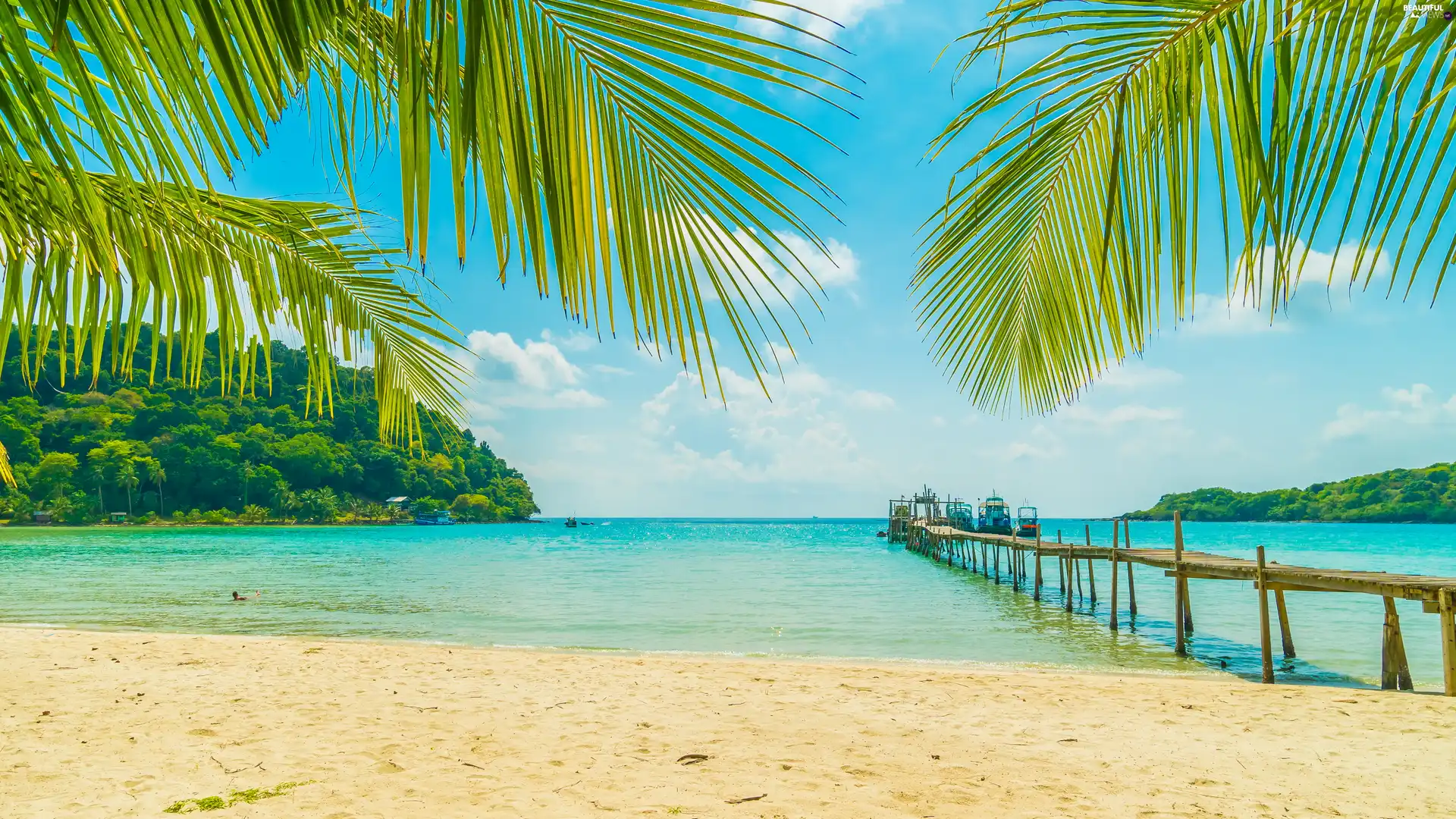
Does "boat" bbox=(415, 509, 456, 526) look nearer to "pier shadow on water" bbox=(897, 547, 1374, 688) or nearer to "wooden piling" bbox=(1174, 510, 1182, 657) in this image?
"pier shadow on water" bbox=(897, 547, 1374, 688)

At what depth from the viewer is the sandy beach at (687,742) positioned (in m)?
5.05

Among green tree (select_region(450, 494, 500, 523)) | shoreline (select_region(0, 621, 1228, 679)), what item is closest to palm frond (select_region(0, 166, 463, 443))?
shoreline (select_region(0, 621, 1228, 679))

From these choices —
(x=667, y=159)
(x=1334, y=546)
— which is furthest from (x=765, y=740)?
(x=1334, y=546)

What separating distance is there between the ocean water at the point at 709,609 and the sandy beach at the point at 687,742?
4.73 metres

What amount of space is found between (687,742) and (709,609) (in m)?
15.7

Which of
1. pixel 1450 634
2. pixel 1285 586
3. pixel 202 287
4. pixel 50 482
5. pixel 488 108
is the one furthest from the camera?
pixel 50 482

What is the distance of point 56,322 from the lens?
1.79 metres

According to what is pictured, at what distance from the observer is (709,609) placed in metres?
22.1

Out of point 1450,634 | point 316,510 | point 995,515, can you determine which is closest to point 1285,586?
point 1450,634

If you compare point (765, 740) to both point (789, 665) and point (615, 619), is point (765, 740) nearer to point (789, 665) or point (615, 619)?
point (789, 665)

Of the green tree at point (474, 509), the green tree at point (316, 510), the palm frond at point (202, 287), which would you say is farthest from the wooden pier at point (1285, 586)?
the green tree at point (474, 509)

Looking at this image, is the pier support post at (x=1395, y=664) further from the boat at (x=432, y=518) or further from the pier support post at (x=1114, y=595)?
the boat at (x=432, y=518)

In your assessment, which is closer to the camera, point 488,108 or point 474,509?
point 488,108

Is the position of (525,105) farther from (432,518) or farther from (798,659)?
(432,518)
